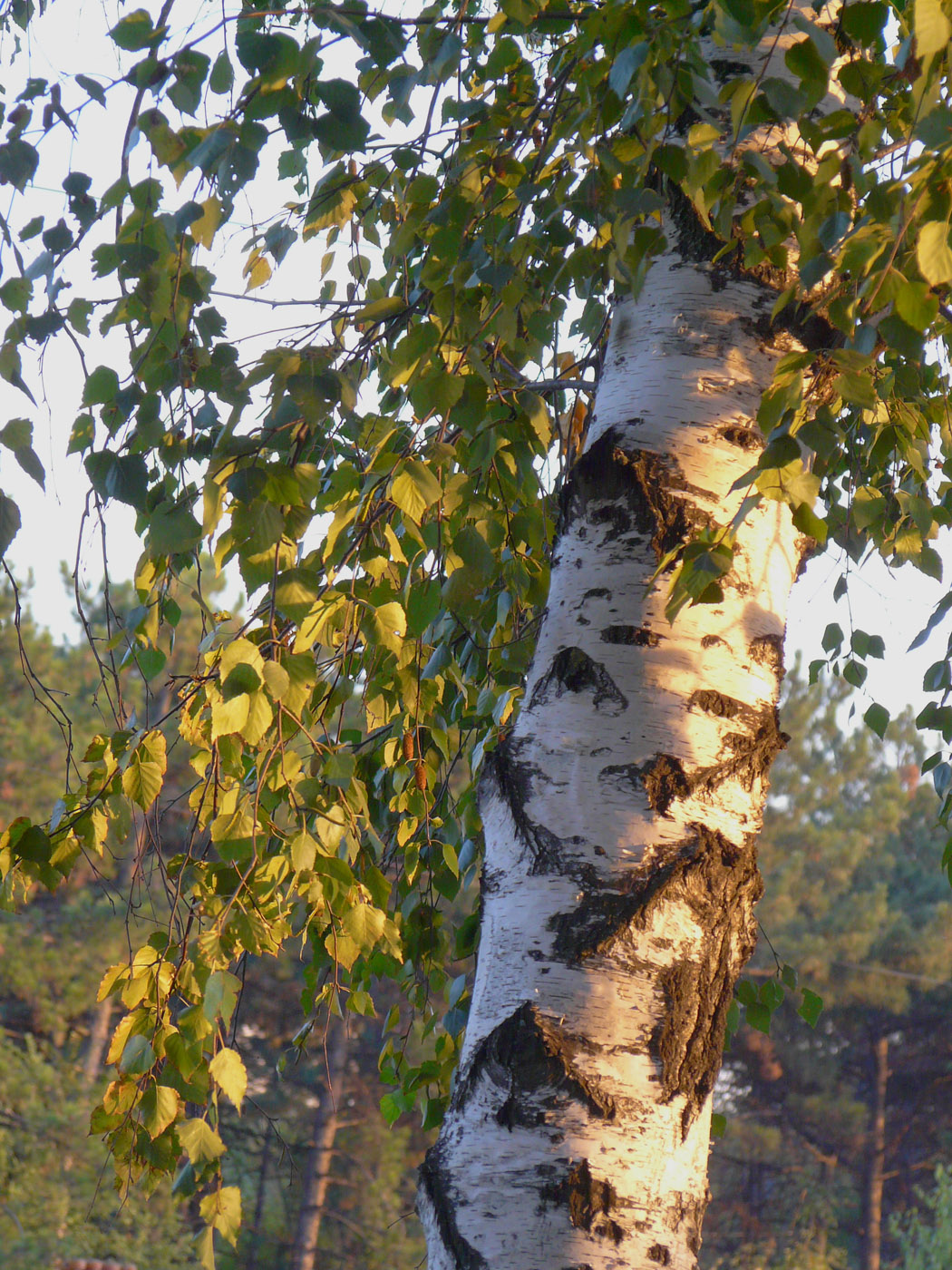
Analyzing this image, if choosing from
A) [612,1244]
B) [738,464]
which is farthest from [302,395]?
[612,1244]

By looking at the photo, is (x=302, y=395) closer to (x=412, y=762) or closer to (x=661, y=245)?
(x=661, y=245)

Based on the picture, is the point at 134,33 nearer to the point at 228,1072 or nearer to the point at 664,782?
the point at 664,782

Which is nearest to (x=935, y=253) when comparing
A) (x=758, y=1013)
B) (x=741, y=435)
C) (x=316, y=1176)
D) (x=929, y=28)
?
(x=929, y=28)

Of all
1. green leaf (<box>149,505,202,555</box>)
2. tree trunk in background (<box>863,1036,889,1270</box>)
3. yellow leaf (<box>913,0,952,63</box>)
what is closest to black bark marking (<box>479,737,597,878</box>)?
green leaf (<box>149,505,202,555</box>)

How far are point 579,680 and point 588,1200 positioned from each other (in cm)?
45

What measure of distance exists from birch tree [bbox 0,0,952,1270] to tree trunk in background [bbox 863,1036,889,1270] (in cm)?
1413

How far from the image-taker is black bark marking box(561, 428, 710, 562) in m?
1.02

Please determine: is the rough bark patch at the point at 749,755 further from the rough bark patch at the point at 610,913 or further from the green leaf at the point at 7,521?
the green leaf at the point at 7,521

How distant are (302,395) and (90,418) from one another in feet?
1.12

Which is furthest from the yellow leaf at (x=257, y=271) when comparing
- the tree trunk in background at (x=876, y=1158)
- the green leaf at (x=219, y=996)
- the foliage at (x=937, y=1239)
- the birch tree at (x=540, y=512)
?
the tree trunk in background at (x=876, y=1158)

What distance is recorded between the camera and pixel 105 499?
0.95 m

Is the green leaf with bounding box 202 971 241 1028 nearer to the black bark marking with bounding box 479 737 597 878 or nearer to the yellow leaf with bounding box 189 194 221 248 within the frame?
the black bark marking with bounding box 479 737 597 878

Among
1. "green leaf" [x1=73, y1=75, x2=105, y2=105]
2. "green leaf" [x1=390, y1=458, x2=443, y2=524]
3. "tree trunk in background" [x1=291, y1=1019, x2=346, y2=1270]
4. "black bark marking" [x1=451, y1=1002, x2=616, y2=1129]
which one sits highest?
"green leaf" [x1=73, y1=75, x2=105, y2=105]

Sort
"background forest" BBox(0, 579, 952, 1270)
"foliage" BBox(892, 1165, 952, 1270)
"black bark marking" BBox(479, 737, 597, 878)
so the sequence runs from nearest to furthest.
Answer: "black bark marking" BBox(479, 737, 597, 878) < "background forest" BBox(0, 579, 952, 1270) < "foliage" BBox(892, 1165, 952, 1270)
